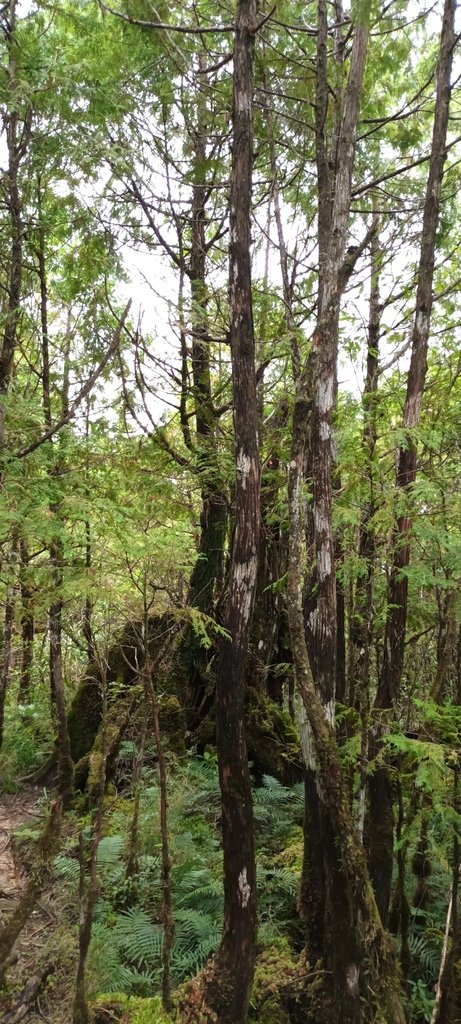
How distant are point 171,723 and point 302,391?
6.25m

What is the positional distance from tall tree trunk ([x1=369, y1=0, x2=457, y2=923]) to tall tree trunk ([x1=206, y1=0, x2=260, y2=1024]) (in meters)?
1.24

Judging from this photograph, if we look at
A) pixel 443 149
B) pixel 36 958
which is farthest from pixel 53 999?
pixel 443 149

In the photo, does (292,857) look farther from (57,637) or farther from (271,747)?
(57,637)

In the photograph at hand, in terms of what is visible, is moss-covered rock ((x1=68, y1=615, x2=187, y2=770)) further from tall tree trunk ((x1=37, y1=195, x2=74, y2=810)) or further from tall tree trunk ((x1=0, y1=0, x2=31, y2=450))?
tall tree trunk ((x1=0, y1=0, x2=31, y2=450))

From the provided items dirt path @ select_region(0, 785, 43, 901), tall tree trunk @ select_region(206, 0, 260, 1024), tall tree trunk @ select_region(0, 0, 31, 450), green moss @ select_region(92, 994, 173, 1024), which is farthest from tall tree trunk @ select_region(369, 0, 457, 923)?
tall tree trunk @ select_region(0, 0, 31, 450)

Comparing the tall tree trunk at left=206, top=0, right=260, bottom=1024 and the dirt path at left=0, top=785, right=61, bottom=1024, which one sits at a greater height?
the tall tree trunk at left=206, top=0, right=260, bottom=1024

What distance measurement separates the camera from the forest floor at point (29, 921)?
4402 mm

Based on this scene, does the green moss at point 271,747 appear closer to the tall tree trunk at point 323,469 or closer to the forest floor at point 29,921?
the forest floor at point 29,921

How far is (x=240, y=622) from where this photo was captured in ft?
14.6

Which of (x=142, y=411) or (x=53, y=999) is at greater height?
(x=142, y=411)

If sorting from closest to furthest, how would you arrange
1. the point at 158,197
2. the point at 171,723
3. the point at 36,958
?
the point at 36,958, the point at 158,197, the point at 171,723

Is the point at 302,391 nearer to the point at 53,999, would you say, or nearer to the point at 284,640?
the point at 53,999

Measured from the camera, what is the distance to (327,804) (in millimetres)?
4176

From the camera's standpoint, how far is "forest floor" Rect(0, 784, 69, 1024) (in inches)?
173
